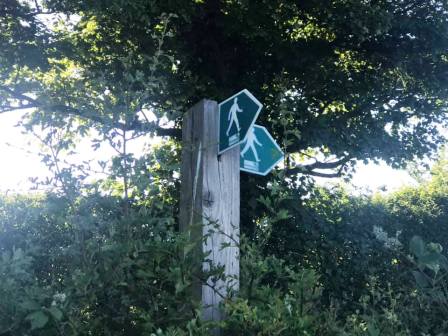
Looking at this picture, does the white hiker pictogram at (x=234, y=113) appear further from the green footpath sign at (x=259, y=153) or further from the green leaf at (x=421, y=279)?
the green leaf at (x=421, y=279)

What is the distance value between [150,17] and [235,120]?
4.83 meters

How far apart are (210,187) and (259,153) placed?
1.54 ft

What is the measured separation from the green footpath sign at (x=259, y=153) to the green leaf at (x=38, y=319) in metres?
1.43

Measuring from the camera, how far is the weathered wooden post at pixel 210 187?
8.66ft

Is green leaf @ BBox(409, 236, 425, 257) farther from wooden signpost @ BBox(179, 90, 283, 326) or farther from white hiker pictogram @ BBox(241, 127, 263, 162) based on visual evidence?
white hiker pictogram @ BBox(241, 127, 263, 162)

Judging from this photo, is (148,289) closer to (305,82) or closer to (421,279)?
(421,279)

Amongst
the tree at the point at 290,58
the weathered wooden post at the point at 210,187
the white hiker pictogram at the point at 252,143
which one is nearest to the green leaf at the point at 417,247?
the weathered wooden post at the point at 210,187

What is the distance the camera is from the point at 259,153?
309cm

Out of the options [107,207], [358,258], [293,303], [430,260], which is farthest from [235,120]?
[358,258]

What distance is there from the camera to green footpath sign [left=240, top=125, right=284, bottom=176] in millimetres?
3041

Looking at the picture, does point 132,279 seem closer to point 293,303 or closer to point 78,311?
point 78,311

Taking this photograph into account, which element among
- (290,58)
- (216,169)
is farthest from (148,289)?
(290,58)

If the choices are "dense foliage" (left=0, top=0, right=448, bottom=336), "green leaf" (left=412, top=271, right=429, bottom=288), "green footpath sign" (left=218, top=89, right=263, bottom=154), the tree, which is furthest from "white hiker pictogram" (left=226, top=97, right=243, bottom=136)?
the tree

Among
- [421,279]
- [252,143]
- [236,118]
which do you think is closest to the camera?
[421,279]
